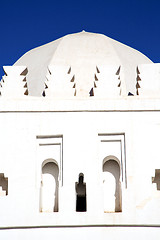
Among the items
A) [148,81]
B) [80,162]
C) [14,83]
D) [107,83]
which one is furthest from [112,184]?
[14,83]

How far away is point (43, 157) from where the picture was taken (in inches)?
464

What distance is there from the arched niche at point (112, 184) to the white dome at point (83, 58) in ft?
15.9

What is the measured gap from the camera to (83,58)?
701 inches

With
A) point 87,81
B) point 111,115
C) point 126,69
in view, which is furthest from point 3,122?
point 126,69

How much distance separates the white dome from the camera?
17062 millimetres

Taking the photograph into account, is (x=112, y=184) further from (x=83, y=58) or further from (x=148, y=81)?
(x=83, y=58)

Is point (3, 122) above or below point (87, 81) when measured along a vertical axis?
below

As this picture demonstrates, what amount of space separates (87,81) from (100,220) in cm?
700

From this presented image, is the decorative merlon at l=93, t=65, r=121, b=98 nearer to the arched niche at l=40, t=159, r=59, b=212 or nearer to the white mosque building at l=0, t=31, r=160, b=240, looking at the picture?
the white mosque building at l=0, t=31, r=160, b=240

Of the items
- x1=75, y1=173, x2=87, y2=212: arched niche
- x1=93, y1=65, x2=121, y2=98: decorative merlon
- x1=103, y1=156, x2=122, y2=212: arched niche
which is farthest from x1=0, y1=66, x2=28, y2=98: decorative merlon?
x1=103, y1=156, x2=122, y2=212: arched niche

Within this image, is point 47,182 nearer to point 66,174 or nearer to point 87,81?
point 66,174

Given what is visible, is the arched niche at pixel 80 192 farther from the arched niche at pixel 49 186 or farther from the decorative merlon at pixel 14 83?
the decorative merlon at pixel 14 83

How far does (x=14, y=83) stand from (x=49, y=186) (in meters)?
3.42

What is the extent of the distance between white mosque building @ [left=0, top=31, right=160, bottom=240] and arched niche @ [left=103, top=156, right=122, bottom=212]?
3 centimetres
